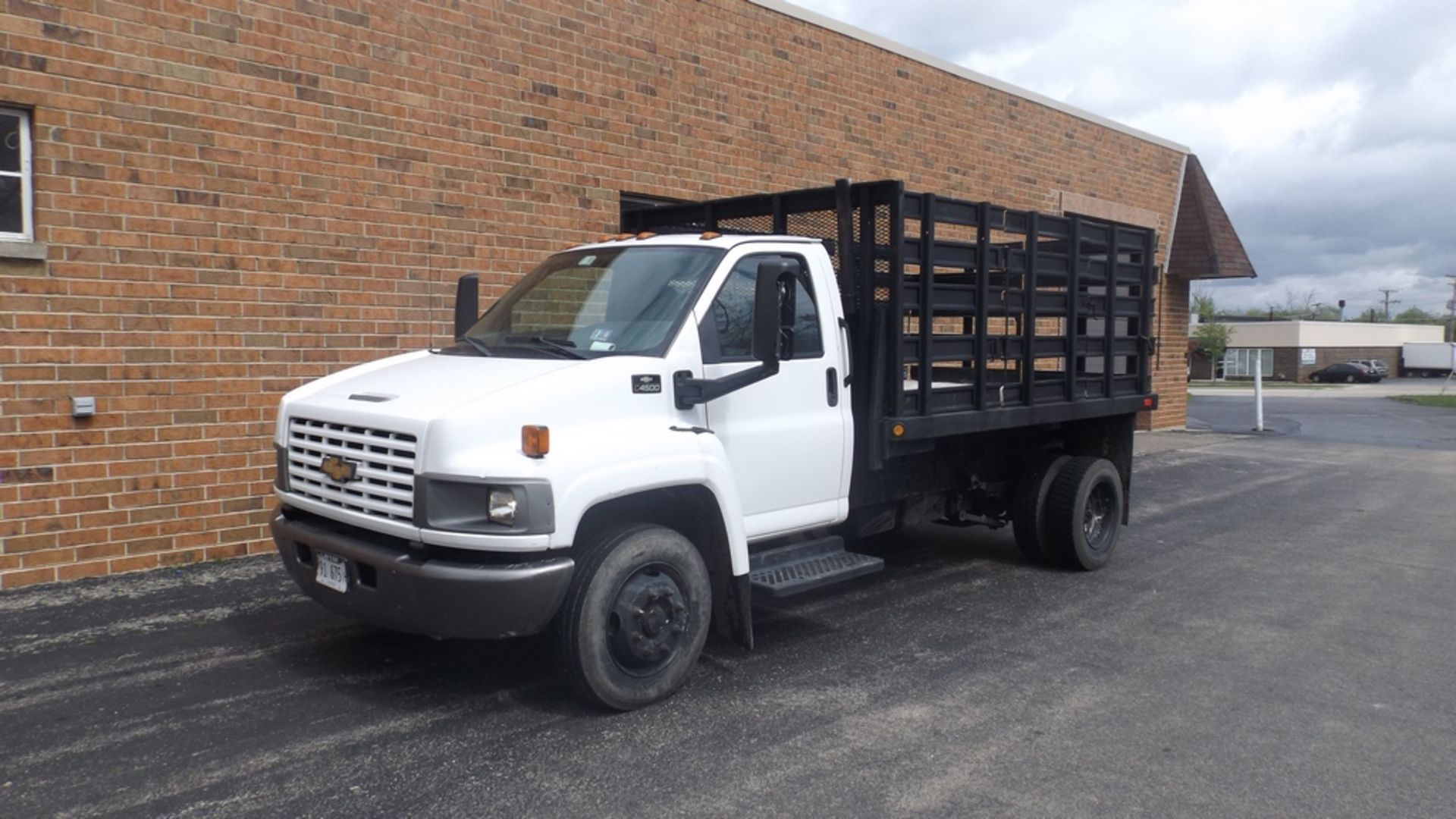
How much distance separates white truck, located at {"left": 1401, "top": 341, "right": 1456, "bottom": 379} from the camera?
70312 millimetres

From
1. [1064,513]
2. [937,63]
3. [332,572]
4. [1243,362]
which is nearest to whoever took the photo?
[332,572]

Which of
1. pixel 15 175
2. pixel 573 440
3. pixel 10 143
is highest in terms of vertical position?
pixel 10 143

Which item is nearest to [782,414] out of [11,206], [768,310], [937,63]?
[768,310]

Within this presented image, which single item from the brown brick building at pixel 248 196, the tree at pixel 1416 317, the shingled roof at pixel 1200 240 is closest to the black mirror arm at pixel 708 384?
the brown brick building at pixel 248 196

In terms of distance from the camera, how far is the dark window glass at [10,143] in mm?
6711

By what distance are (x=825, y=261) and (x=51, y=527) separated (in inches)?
207

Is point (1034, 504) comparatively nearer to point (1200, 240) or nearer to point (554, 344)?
point (554, 344)

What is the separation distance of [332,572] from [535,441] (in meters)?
1.26

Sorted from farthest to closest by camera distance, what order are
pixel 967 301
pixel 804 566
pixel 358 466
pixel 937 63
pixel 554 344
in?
pixel 937 63, pixel 967 301, pixel 804 566, pixel 554 344, pixel 358 466

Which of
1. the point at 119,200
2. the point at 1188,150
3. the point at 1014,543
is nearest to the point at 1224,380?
the point at 1188,150

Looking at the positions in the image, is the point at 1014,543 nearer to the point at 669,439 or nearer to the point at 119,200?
the point at 669,439

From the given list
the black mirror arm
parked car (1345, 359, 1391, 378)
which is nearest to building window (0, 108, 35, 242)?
the black mirror arm

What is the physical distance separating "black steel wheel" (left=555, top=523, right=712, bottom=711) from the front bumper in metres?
0.14

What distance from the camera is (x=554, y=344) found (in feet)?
17.1
